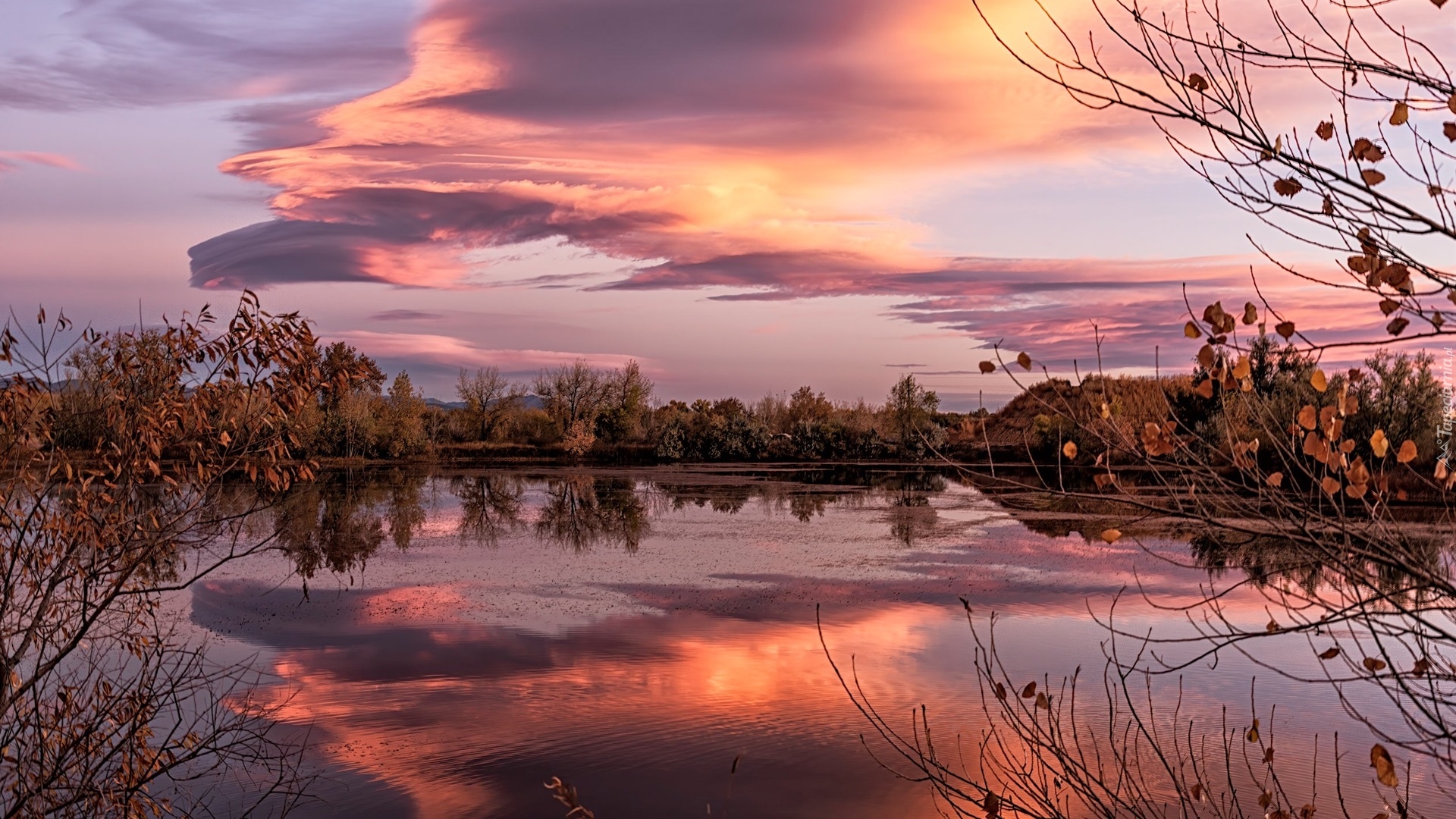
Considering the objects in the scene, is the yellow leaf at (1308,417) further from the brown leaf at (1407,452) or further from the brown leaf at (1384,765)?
the brown leaf at (1384,765)

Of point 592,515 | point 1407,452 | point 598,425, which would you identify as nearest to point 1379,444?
point 1407,452

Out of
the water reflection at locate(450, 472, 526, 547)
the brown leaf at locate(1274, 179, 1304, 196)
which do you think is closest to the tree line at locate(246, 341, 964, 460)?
the water reflection at locate(450, 472, 526, 547)

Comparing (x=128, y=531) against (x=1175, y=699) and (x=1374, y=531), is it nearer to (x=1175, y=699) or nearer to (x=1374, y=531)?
(x=1374, y=531)

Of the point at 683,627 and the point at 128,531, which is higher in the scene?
the point at 128,531

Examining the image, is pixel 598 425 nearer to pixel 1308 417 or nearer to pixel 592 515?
pixel 592 515

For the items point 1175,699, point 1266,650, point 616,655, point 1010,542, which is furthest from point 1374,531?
point 1010,542

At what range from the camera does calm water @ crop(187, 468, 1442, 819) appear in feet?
33.7

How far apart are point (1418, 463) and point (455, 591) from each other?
31126 mm

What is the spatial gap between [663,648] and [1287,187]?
12.3 meters

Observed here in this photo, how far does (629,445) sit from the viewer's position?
72.9 meters

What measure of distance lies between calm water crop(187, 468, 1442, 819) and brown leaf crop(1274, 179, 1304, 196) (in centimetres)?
360

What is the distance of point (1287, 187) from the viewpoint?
4145mm

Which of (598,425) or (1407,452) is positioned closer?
(1407,452)

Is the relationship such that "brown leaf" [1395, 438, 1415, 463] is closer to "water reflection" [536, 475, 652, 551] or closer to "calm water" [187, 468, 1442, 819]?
"calm water" [187, 468, 1442, 819]
